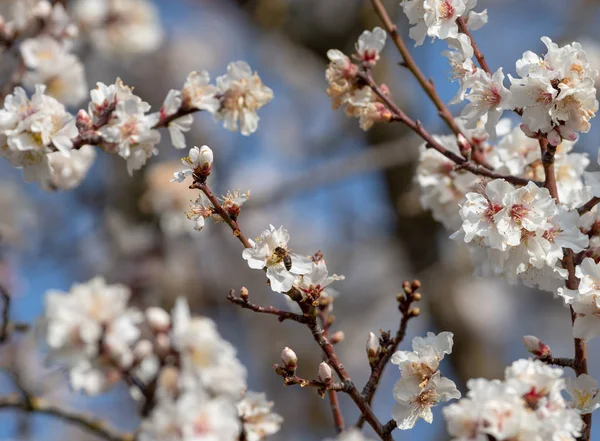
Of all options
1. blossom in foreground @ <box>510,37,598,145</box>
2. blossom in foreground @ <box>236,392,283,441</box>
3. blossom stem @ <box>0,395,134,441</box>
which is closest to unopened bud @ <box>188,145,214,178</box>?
blossom in foreground @ <box>236,392,283,441</box>

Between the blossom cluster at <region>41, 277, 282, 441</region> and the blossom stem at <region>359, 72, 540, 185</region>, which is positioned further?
the blossom cluster at <region>41, 277, 282, 441</region>

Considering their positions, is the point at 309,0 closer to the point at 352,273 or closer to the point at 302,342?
the point at 352,273

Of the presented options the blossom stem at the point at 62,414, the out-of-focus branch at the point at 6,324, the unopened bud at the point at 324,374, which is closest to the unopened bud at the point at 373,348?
the unopened bud at the point at 324,374

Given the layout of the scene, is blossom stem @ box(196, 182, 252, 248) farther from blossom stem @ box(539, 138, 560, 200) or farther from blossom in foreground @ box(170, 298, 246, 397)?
blossom stem @ box(539, 138, 560, 200)

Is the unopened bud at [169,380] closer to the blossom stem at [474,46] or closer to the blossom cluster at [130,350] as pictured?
the blossom cluster at [130,350]

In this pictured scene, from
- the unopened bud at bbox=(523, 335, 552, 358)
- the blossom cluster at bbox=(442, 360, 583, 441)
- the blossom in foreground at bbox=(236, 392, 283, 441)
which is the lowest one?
the blossom cluster at bbox=(442, 360, 583, 441)

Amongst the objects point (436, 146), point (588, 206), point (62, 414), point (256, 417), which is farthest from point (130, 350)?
point (588, 206)

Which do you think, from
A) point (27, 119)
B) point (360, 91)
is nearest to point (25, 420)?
point (27, 119)
